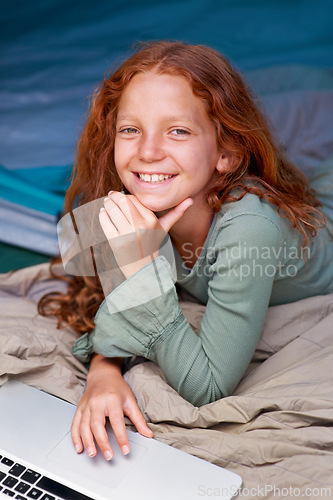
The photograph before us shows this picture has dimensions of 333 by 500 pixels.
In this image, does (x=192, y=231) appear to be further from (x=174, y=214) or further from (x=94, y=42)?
(x=94, y=42)

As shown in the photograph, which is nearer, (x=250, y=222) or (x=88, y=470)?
(x=88, y=470)

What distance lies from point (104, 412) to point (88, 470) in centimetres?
10

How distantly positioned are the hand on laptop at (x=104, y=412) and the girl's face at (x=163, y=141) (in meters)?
0.32

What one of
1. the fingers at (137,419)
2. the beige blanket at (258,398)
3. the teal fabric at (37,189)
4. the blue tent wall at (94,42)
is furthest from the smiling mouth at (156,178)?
the blue tent wall at (94,42)

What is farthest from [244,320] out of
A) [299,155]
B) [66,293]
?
[299,155]

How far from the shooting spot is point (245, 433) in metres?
0.84

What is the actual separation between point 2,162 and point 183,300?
77cm

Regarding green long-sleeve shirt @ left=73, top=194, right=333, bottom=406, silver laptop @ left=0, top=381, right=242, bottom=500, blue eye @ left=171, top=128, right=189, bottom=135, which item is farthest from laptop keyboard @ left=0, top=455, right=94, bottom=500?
blue eye @ left=171, top=128, right=189, bottom=135

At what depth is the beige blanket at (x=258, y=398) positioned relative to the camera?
0.77 meters

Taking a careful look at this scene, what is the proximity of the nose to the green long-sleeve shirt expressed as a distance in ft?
0.53

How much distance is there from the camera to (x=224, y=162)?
40.6 inches

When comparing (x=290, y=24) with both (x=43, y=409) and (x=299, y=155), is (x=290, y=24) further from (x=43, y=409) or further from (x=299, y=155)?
(x=43, y=409)

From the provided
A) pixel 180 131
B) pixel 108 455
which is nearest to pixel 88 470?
pixel 108 455

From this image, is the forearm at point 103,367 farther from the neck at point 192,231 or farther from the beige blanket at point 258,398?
the neck at point 192,231
